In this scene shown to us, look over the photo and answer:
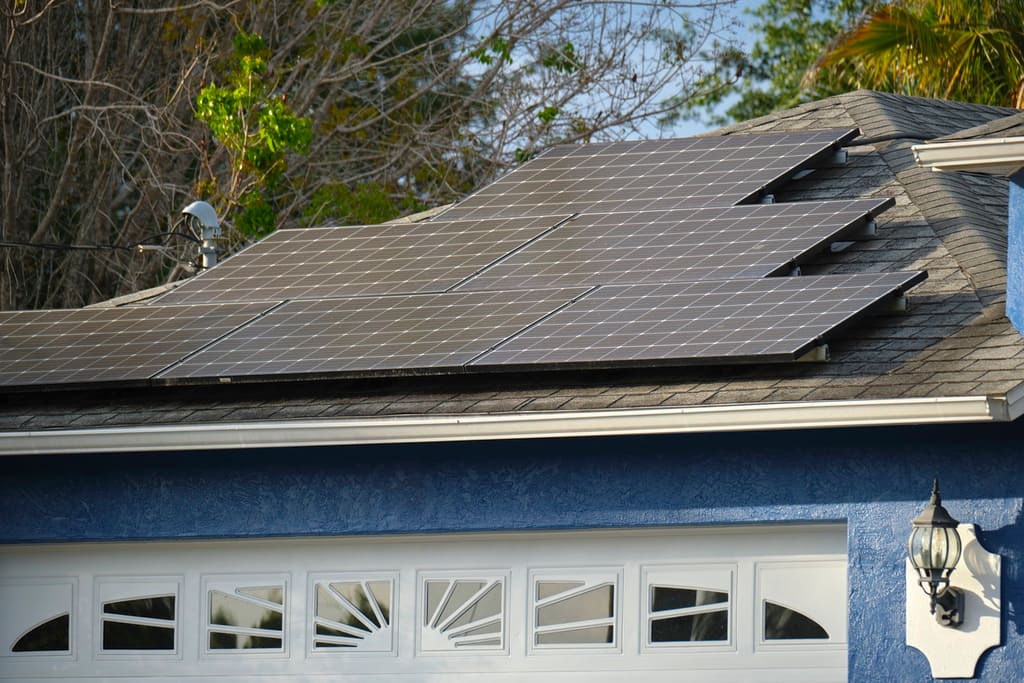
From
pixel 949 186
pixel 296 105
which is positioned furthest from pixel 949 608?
pixel 296 105

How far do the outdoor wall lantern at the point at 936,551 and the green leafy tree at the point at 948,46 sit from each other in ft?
31.0

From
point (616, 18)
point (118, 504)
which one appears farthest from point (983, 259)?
point (616, 18)

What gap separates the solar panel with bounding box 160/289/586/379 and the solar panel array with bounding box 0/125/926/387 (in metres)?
0.02

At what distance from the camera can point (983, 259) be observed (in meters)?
10.4

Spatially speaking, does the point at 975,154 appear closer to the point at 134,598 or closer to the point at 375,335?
the point at 375,335

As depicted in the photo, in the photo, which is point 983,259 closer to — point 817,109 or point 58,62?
point 817,109

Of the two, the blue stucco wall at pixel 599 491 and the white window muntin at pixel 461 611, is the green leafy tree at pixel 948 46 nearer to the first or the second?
the blue stucco wall at pixel 599 491

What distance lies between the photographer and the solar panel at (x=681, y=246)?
10.5m

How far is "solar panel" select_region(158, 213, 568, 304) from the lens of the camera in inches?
441

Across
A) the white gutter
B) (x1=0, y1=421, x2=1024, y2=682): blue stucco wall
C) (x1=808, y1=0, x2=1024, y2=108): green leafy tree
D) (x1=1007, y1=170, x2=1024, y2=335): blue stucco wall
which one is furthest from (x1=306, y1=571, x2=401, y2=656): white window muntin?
(x1=808, y1=0, x2=1024, y2=108): green leafy tree

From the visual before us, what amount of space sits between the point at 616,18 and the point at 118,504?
12.7 metres

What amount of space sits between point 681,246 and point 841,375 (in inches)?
85.0

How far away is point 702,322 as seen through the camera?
9.55 metres

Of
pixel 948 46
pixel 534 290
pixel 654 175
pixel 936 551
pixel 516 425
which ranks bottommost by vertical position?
pixel 936 551
